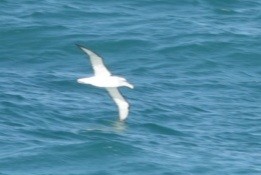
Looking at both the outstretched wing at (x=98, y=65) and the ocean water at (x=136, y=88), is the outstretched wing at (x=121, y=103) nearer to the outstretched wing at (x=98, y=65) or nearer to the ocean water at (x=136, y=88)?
the ocean water at (x=136, y=88)

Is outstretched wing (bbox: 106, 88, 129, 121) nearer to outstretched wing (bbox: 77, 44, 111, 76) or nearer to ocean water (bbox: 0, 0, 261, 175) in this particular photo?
ocean water (bbox: 0, 0, 261, 175)

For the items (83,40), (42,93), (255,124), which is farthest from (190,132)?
(83,40)

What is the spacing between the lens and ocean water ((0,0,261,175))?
54938mm

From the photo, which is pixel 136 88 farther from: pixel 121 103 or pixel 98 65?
pixel 98 65

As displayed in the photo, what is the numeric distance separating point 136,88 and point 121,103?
15.5 ft

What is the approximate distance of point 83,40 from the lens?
6738cm

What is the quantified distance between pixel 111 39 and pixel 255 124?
1020cm

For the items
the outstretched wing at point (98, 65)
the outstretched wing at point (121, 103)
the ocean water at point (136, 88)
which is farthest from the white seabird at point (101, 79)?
the ocean water at point (136, 88)

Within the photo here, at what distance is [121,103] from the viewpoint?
57906 millimetres

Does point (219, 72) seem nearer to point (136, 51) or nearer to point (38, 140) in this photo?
point (136, 51)

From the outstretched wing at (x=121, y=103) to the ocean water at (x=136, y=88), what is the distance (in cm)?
49

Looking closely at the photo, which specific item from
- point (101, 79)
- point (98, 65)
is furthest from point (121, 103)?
point (98, 65)

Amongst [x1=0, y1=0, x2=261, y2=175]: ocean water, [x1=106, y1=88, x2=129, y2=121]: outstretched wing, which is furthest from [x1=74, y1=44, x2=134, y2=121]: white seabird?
[x1=0, y1=0, x2=261, y2=175]: ocean water

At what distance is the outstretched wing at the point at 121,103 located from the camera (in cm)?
A: 5778
